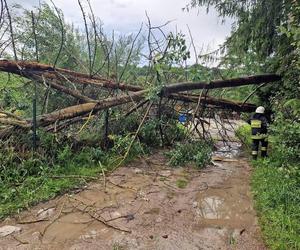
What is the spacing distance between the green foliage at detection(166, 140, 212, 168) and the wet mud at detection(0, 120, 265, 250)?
0.76m

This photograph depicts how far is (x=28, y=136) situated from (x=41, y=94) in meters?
2.42

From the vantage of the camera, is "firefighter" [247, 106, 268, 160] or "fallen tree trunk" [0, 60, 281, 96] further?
"firefighter" [247, 106, 268, 160]

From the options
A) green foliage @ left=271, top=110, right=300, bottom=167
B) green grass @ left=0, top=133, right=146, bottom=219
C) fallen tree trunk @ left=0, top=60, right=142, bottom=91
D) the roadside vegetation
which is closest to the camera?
green grass @ left=0, top=133, right=146, bottom=219

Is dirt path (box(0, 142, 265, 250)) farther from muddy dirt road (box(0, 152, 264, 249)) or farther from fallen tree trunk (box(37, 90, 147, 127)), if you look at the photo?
fallen tree trunk (box(37, 90, 147, 127))

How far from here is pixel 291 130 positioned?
5.44 metres

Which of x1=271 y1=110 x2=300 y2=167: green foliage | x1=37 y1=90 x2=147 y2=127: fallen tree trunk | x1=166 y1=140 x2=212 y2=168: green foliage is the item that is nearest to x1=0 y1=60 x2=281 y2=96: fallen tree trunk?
x1=37 y1=90 x2=147 y2=127: fallen tree trunk

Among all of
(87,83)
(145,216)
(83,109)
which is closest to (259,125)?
(83,109)

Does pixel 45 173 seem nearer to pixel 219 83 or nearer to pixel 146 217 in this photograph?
pixel 146 217

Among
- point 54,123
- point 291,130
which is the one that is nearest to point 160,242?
point 291,130

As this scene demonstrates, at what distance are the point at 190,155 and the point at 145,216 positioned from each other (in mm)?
3173

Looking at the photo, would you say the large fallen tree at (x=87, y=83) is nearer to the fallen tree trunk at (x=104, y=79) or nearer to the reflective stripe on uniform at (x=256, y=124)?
the fallen tree trunk at (x=104, y=79)

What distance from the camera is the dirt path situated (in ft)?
11.3

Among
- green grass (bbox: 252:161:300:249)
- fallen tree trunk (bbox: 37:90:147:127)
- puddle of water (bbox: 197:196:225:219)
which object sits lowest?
puddle of water (bbox: 197:196:225:219)

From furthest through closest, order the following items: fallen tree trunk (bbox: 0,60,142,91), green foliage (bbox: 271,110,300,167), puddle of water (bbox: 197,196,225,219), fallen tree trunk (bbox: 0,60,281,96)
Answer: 1. fallen tree trunk (bbox: 0,60,281,96)
2. fallen tree trunk (bbox: 0,60,142,91)
3. green foliage (bbox: 271,110,300,167)
4. puddle of water (bbox: 197,196,225,219)
